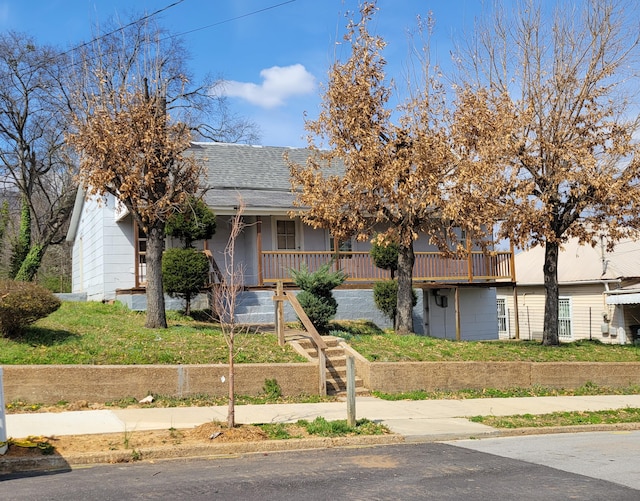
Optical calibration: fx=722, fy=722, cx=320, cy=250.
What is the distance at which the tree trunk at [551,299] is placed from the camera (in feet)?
63.1

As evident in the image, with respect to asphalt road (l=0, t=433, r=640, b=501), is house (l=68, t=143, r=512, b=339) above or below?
above

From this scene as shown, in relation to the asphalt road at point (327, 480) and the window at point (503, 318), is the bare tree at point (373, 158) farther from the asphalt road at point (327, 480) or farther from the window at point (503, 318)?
the window at point (503, 318)

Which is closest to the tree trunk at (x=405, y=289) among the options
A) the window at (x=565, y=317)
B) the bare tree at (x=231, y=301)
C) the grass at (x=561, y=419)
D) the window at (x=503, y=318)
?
the grass at (x=561, y=419)

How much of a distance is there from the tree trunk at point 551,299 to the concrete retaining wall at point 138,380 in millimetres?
8194

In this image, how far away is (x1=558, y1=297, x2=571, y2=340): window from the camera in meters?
30.6

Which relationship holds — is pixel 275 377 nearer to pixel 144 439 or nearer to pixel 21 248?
pixel 144 439

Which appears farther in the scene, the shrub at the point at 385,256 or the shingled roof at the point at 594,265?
the shingled roof at the point at 594,265

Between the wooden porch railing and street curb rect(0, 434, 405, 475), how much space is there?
11.2 meters

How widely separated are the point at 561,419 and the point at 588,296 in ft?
59.8

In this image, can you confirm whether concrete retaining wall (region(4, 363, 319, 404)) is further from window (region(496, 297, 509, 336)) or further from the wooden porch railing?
window (region(496, 297, 509, 336))

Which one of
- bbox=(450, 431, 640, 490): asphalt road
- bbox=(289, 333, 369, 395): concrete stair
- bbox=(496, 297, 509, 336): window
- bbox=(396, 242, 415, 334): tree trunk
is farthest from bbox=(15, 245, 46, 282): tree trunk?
bbox=(496, 297, 509, 336): window

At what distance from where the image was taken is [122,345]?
14.0 m

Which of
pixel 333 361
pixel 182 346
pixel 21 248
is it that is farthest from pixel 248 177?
pixel 21 248

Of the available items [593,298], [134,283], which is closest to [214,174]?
[134,283]
